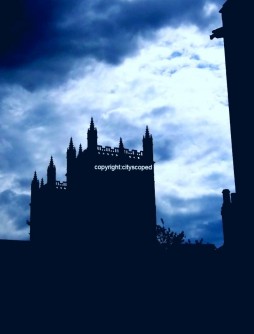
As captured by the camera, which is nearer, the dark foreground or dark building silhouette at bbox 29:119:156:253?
the dark foreground

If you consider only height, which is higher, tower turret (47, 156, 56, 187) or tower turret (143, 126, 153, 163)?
tower turret (143, 126, 153, 163)

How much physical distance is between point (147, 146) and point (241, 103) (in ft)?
84.1

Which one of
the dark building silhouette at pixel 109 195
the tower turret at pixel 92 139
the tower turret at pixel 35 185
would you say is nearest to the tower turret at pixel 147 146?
the dark building silhouette at pixel 109 195

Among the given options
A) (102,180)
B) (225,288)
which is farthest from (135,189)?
(225,288)

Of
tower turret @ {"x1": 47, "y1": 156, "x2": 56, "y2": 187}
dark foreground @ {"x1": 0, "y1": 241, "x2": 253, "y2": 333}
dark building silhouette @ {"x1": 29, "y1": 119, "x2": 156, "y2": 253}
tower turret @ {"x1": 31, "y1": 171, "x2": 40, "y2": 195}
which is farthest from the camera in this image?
tower turret @ {"x1": 31, "y1": 171, "x2": 40, "y2": 195}

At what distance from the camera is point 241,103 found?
58.9ft

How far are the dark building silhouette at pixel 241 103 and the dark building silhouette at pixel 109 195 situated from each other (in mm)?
21828

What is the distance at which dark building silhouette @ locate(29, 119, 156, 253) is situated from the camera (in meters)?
40.0

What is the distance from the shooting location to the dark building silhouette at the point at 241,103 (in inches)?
680

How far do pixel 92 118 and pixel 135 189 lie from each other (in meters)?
8.67

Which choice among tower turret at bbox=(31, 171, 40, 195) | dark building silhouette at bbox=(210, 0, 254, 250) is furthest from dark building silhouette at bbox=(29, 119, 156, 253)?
dark building silhouette at bbox=(210, 0, 254, 250)

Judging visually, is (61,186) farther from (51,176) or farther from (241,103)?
(241,103)

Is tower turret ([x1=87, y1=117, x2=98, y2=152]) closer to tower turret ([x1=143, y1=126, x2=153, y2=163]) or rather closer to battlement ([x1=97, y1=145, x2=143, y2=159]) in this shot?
battlement ([x1=97, y1=145, x2=143, y2=159])

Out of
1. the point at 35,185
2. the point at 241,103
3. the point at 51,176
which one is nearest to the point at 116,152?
the point at 51,176
